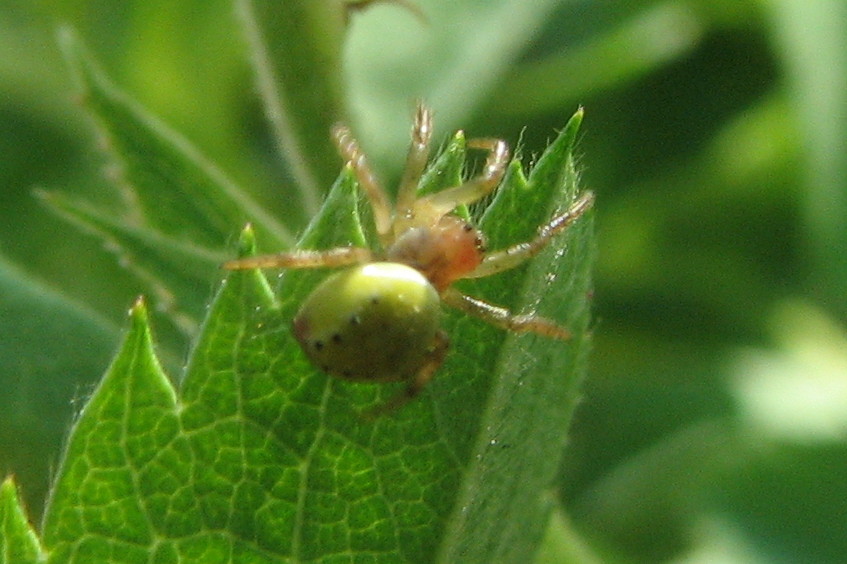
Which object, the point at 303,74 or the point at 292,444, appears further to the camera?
the point at 303,74

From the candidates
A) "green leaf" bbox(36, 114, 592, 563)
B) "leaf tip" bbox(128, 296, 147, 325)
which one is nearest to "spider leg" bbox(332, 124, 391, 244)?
"green leaf" bbox(36, 114, 592, 563)

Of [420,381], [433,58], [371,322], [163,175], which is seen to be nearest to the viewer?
[420,381]

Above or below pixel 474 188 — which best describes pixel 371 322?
below

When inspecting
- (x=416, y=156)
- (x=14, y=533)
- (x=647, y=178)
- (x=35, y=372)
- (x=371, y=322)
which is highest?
(x=647, y=178)

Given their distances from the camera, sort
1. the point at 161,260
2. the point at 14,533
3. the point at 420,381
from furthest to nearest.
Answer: the point at 161,260 → the point at 420,381 → the point at 14,533

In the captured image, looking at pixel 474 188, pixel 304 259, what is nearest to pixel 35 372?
pixel 304 259

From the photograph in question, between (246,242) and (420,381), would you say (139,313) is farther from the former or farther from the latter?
(420,381)
